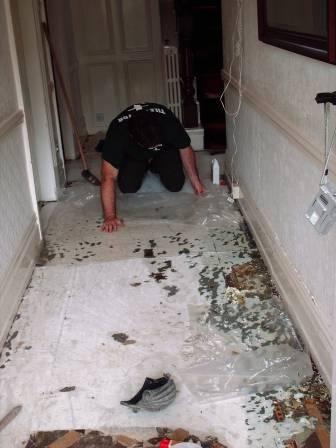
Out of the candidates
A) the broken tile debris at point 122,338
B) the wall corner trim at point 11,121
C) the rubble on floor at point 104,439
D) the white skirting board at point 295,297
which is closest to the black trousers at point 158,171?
the white skirting board at point 295,297

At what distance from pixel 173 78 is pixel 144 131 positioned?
245 centimetres

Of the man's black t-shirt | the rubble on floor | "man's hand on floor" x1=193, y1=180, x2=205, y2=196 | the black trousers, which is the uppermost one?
the man's black t-shirt

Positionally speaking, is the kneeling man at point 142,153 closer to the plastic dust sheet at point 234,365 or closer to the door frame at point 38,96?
the door frame at point 38,96

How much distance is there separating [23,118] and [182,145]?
1.10 meters

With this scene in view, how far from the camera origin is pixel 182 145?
3.77 meters

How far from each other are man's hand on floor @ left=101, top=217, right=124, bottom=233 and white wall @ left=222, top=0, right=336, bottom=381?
82 centimetres

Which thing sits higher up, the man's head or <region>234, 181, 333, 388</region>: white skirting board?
the man's head

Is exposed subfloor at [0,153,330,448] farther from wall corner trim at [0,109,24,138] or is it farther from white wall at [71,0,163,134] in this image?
white wall at [71,0,163,134]

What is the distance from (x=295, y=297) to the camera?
2.33 metres

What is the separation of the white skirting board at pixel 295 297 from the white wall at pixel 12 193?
3.90 ft

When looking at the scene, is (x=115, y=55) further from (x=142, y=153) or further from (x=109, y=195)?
(x=109, y=195)

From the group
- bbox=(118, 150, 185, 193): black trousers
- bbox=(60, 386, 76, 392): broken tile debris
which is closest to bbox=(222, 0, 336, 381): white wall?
bbox=(118, 150, 185, 193): black trousers

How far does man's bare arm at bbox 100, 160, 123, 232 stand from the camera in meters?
3.48

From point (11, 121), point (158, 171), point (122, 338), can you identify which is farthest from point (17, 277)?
point (158, 171)
